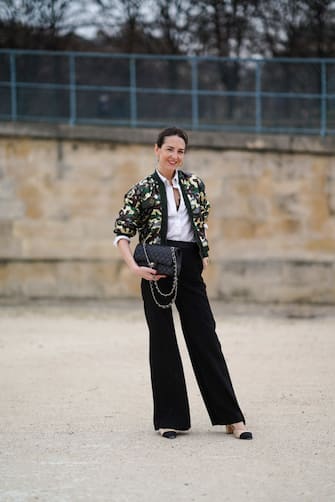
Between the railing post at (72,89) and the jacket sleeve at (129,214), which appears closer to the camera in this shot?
the jacket sleeve at (129,214)

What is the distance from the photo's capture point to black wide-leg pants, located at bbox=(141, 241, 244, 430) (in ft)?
17.8

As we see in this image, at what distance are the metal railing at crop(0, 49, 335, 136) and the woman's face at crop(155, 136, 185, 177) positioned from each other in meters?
7.90

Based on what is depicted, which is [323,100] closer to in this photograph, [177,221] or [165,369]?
[177,221]

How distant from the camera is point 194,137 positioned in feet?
41.5

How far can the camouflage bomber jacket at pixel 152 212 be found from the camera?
5395 mm

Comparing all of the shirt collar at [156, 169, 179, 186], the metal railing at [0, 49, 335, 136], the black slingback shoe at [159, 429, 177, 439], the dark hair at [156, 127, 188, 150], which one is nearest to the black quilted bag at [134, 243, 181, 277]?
the shirt collar at [156, 169, 179, 186]

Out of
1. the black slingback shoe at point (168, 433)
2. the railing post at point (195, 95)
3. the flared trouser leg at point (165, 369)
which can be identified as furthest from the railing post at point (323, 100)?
the black slingback shoe at point (168, 433)

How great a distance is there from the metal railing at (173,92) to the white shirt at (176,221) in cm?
793

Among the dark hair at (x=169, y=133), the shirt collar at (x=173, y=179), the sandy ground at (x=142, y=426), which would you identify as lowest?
the sandy ground at (x=142, y=426)

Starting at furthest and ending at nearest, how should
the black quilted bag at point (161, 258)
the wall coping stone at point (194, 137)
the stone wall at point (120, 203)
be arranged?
the stone wall at point (120, 203)
the wall coping stone at point (194, 137)
the black quilted bag at point (161, 258)

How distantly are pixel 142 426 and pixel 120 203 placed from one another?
728 cm

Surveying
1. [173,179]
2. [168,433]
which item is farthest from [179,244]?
[168,433]

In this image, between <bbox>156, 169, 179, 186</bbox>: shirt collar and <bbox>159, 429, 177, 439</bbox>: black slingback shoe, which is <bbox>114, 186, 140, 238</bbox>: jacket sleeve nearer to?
<bbox>156, 169, 179, 186</bbox>: shirt collar

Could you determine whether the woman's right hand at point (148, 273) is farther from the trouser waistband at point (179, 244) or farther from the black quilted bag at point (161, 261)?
the trouser waistband at point (179, 244)
